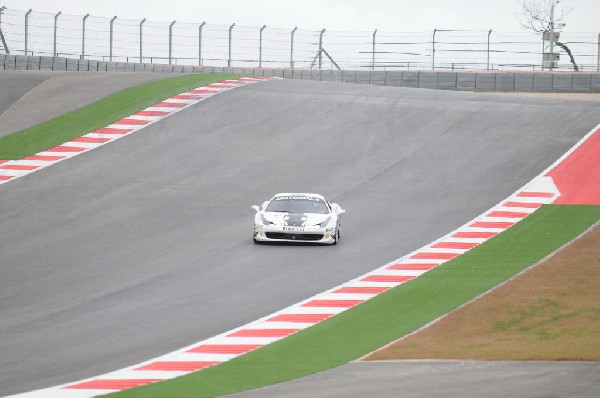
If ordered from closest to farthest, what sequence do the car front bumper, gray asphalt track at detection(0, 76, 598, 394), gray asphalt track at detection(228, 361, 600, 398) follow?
gray asphalt track at detection(228, 361, 600, 398) < gray asphalt track at detection(0, 76, 598, 394) < the car front bumper

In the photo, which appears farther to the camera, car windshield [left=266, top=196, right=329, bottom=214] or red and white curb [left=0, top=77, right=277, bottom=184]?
red and white curb [left=0, top=77, right=277, bottom=184]

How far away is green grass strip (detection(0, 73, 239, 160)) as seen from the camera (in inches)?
1444

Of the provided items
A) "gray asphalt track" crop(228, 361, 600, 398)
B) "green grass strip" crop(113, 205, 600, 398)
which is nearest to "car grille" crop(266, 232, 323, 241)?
"green grass strip" crop(113, 205, 600, 398)

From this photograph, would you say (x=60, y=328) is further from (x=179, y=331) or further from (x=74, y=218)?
(x=74, y=218)

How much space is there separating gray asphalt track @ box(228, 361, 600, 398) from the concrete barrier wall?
39.6 meters

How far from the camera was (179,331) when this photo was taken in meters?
18.2

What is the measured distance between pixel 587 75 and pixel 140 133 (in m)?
23.6

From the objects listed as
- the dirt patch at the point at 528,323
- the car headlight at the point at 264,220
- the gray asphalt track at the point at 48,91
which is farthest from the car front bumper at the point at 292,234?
the gray asphalt track at the point at 48,91

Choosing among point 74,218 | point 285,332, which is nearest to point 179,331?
point 285,332

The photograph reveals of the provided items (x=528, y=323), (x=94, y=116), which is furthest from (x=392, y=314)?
(x=94, y=116)

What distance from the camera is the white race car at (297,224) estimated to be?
25.4 meters

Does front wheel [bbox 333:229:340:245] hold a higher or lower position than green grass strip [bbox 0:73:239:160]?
lower

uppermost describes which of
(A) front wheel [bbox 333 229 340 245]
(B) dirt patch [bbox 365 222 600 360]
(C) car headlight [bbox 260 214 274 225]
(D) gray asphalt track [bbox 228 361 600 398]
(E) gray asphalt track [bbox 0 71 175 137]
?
(E) gray asphalt track [bbox 0 71 175 137]

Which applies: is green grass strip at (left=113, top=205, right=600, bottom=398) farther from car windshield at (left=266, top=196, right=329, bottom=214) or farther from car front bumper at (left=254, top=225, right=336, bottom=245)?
car windshield at (left=266, top=196, right=329, bottom=214)
